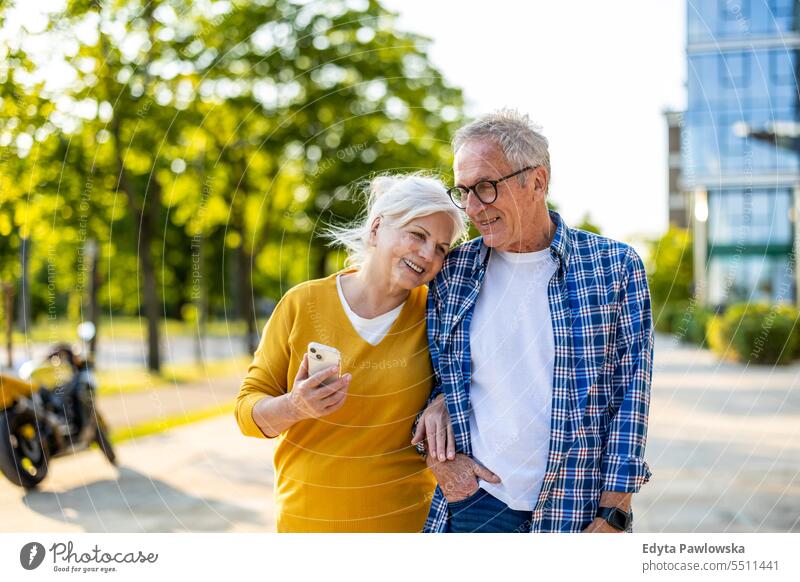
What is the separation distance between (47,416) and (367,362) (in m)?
4.54

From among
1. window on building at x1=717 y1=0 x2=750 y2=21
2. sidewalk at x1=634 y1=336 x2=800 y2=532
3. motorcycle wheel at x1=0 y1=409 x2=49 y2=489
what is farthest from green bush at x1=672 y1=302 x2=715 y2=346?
motorcycle wheel at x1=0 y1=409 x2=49 y2=489

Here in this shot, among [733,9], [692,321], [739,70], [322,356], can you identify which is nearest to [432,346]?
[322,356]

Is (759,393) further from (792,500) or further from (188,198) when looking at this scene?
(188,198)

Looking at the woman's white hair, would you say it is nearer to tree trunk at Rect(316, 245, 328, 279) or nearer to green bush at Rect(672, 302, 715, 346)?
tree trunk at Rect(316, 245, 328, 279)

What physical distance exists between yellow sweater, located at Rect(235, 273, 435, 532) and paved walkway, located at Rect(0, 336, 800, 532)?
2809 millimetres

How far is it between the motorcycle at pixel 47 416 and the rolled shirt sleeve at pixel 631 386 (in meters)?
4.48

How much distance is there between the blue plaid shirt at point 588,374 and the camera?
2.62 m

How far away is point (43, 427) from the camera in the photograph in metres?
6.46

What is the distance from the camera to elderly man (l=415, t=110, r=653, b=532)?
264 cm

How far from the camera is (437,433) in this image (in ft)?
8.91

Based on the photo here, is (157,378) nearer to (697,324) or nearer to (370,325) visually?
(370,325)

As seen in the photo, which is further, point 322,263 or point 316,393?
point 322,263

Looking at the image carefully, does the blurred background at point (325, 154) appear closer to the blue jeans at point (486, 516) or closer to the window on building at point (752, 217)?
the window on building at point (752, 217)

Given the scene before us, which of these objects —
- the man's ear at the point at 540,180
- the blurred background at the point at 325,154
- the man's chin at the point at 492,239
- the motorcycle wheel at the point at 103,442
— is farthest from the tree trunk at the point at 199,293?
the man's ear at the point at 540,180
